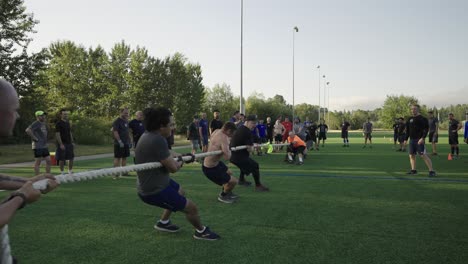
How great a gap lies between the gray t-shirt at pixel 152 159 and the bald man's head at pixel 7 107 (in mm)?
2370

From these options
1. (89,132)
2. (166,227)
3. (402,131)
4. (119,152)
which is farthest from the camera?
(89,132)

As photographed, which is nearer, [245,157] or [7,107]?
[7,107]

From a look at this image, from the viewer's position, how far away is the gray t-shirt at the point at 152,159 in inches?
166

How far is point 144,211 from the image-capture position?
20.2 feet

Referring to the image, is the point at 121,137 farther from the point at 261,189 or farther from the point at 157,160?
the point at 157,160

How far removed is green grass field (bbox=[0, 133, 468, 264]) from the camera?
4109 millimetres

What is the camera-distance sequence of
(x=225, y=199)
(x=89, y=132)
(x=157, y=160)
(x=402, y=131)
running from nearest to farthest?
(x=157, y=160) → (x=225, y=199) → (x=402, y=131) → (x=89, y=132)

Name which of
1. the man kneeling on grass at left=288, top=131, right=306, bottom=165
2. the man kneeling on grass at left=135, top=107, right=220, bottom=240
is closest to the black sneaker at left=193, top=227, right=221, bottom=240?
the man kneeling on grass at left=135, top=107, right=220, bottom=240

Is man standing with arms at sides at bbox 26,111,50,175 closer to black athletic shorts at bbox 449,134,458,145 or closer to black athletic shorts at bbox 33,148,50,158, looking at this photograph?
black athletic shorts at bbox 33,148,50,158

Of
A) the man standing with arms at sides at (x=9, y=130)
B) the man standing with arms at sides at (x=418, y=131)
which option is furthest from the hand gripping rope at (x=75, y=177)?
the man standing with arms at sides at (x=418, y=131)

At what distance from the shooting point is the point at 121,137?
9.96 meters

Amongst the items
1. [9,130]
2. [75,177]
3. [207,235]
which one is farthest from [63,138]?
[9,130]

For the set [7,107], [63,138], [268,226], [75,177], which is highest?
[7,107]

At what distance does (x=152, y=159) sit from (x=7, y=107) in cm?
248
